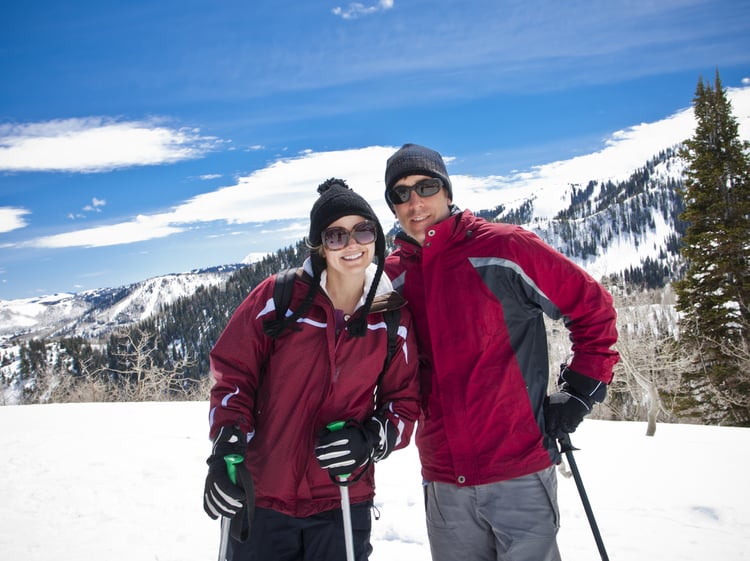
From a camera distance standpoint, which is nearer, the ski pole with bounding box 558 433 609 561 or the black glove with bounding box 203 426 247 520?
the black glove with bounding box 203 426 247 520

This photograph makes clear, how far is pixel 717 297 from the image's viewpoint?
62.6 ft

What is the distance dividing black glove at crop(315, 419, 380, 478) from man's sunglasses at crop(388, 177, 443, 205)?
1.38m

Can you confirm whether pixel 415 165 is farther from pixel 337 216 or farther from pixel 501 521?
pixel 501 521

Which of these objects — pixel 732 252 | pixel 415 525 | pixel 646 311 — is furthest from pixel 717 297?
pixel 415 525

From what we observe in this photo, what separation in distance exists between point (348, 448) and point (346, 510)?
13.0 inches

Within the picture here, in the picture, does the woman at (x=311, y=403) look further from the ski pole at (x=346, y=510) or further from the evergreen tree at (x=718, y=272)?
the evergreen tree at (x=718, y=272)

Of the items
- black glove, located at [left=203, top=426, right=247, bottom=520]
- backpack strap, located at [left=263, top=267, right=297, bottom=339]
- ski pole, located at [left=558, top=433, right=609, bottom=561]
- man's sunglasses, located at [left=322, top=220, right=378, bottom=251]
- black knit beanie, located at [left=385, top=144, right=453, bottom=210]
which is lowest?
ski pole, located at [left=558, top=433, right=609, bottom=561]

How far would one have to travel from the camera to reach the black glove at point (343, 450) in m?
2.14

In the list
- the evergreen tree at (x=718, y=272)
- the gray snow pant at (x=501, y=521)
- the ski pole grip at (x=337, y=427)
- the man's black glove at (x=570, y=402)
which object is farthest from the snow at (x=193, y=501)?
the evergreen tree at (x=718, y=272)

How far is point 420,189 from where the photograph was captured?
2.77m

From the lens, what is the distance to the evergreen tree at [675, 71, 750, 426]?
1834 cm

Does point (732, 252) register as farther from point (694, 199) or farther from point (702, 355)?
point (702, 355)

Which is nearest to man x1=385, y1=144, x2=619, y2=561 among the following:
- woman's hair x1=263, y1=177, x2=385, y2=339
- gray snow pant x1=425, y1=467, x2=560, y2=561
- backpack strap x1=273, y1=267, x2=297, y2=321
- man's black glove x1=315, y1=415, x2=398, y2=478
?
gray snow pant x1=425, y1=467, x2=560, y2=561

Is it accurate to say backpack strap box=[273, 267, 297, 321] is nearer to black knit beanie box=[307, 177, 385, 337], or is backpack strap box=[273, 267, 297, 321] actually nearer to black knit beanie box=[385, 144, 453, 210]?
black knit beanie box=[307, 177, 385, 337]
